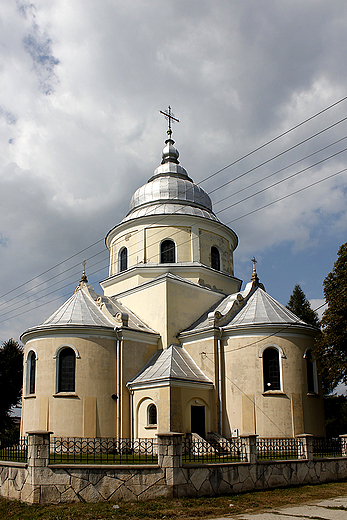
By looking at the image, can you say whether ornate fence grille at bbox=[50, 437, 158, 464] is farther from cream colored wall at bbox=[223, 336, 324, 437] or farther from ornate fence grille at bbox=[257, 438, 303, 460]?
cream colored wall at bbox=[223, 336, 324, 437]

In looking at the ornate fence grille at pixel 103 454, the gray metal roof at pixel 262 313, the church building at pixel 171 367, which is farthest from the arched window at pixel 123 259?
the ornate fence grille at pixel 103 454

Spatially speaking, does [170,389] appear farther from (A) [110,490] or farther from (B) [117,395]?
(A) [110,490]

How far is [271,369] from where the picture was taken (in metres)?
19.8

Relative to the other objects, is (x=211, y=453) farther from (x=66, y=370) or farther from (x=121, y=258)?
(x=121, y=258)

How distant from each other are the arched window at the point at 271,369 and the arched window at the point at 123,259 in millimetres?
9890

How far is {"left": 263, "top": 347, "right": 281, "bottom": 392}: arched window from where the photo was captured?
64.0ft

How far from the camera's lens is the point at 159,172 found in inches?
1162

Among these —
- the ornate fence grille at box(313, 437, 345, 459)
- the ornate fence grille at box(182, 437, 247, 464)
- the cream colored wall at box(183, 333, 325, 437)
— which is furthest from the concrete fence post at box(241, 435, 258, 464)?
the cream colored wall at box(183, 333, 325, 437)

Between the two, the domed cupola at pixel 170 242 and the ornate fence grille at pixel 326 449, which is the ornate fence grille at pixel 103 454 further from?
the domed cupola at pixel 170 242

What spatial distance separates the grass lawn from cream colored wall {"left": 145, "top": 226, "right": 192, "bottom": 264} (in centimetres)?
1424

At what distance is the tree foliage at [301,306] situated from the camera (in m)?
35.7

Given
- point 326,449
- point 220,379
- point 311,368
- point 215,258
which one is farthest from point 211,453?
point 215,258

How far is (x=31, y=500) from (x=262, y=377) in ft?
35.9

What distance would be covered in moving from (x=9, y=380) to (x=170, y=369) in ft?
57.1
